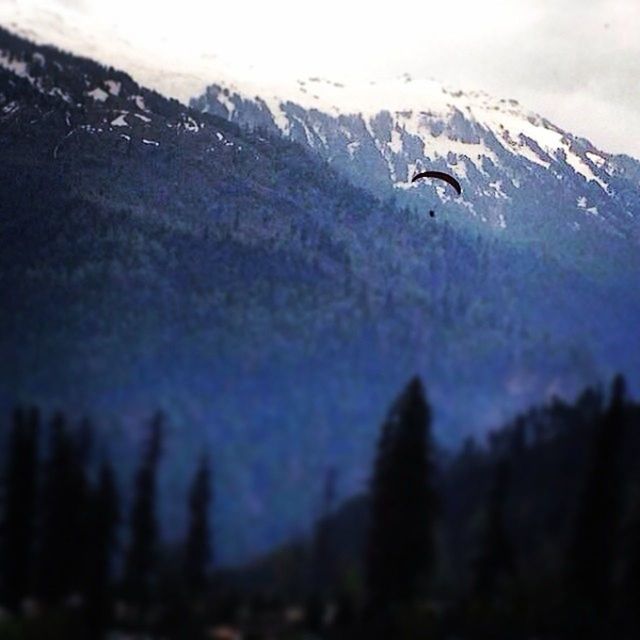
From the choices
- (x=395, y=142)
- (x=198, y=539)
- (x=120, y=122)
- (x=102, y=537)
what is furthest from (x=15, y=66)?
(x=198, y=539)

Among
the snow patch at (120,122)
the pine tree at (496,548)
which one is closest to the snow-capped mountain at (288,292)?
the pine tree at (496,548)

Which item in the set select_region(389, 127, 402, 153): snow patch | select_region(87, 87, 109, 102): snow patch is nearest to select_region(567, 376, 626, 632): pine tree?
select_region(389, 127, 402, 153): snow patch

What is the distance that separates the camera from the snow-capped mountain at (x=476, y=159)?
1192 inches

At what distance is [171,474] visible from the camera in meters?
17.8

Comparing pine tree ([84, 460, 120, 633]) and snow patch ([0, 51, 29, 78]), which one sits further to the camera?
snow patch ([0, 51, 29, 78])

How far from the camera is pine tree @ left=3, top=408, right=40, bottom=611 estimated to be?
57.8ft

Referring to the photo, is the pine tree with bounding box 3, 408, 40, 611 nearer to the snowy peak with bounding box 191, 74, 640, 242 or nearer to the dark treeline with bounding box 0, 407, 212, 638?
the dark treeline with bounding box 0, 407, 212, 638

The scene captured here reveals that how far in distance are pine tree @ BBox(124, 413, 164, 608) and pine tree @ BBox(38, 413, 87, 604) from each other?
1.21 metres

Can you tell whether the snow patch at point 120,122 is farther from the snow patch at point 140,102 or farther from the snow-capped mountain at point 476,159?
the snow-capped mountain at point 476,159

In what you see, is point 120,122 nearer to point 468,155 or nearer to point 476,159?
point 468,155

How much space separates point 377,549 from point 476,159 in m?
24.4

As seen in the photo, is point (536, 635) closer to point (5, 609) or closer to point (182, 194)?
point (5, 609)

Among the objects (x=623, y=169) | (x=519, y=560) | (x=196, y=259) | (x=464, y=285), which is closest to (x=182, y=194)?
(x=196, y=259)

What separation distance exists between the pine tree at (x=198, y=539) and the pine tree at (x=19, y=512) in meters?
3.80
